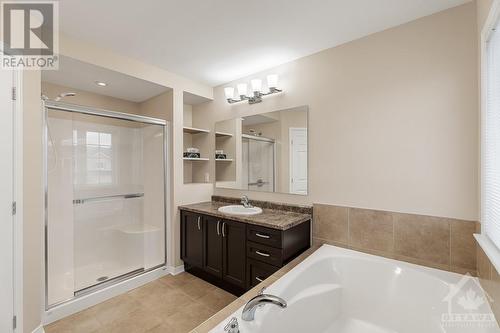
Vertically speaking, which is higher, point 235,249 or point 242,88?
point 242,88

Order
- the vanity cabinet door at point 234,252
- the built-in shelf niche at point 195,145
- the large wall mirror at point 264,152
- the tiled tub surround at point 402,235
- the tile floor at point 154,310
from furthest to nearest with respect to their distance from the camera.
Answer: the built-in shelf niche at point 195,145 < the large wall mirror at point 264,152 < the vanity cabinet door at point 234,252 < the tile floor at point 154,310 < the tiled tub surround at point 402,235

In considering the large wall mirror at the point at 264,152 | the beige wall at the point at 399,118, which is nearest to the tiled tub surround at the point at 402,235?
the beige wall at the point at 399,118

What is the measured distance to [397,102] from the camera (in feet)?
5.98

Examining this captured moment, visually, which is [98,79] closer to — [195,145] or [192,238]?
[195,145]

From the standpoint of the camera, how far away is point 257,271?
2.05m

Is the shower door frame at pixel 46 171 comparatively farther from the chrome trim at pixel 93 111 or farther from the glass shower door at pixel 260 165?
the glass shower door at pixel 260 165

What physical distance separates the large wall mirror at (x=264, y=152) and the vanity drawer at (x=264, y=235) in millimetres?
597

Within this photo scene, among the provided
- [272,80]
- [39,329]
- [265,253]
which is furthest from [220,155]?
[39,329]

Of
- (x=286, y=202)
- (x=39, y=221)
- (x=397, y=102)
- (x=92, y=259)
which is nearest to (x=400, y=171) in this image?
(x=397, y=102)

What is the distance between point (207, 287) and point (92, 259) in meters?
1.37

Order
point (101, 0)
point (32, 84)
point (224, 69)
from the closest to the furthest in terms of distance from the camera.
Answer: point (101, 0) < point (32, 84) < point (224, 69)

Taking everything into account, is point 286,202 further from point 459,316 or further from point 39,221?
point 39,221

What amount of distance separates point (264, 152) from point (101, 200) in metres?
2.06

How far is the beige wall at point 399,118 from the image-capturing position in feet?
5.19
